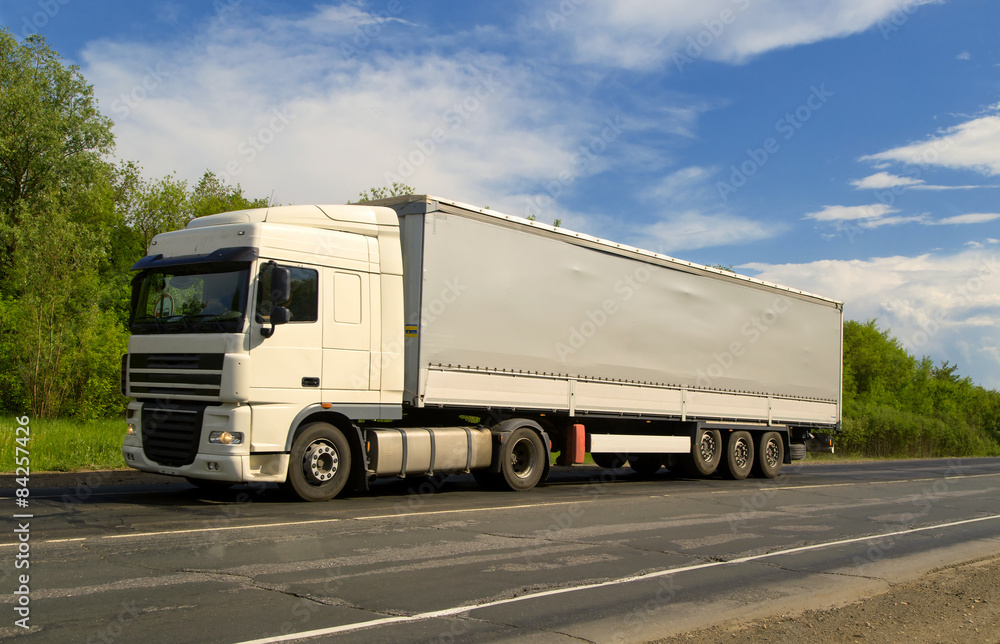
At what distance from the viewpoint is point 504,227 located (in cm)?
1230

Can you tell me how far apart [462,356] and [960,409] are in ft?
212

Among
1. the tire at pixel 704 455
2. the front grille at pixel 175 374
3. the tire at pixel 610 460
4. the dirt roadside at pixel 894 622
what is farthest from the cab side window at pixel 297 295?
the tire at pixel 704 455

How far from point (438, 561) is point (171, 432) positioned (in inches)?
171

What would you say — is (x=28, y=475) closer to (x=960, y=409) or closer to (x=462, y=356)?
(x=462, y=356)

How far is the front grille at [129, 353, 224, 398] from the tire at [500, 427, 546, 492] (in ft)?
16.0

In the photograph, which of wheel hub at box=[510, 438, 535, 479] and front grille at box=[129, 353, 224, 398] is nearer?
front grille at box=[129, 353, 224, 398]

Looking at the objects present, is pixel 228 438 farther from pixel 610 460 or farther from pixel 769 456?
pixel 769 456

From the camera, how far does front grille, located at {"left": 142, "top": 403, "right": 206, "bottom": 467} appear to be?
9.45m

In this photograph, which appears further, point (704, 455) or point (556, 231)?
point (704, 455)

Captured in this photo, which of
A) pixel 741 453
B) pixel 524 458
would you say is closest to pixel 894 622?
pixel 524 458

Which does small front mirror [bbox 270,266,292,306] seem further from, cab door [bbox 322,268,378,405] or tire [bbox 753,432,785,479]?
tire [bbox 753,432,785,479]

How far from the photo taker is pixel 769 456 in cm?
1831

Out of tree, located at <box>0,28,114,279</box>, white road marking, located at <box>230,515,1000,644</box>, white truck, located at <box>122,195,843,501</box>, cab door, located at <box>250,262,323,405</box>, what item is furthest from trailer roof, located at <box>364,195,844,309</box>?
tree, located at <box>0,28,114,279</box>

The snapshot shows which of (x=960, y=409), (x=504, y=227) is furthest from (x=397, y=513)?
(x=960, y=409)
